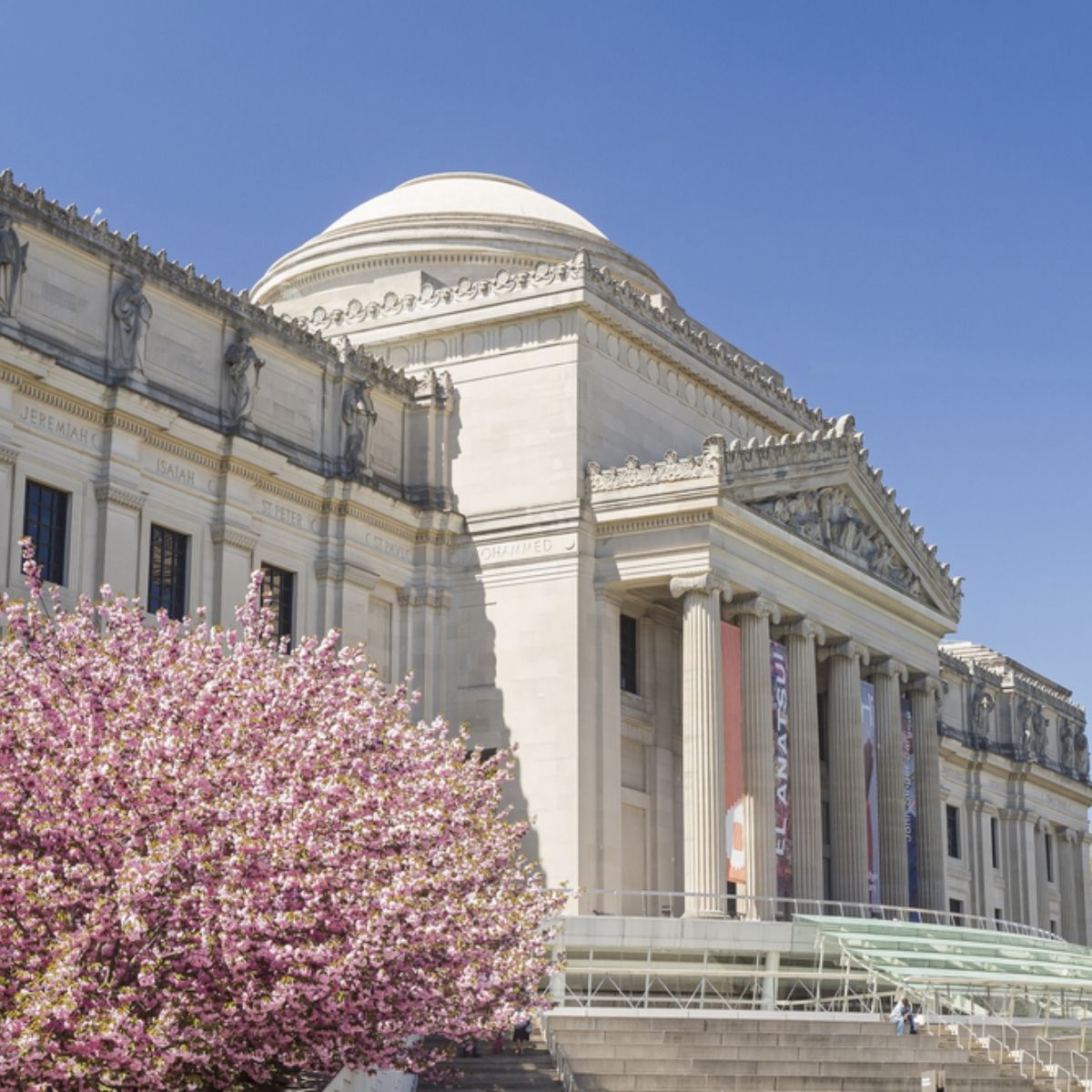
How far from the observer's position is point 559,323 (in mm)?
61531

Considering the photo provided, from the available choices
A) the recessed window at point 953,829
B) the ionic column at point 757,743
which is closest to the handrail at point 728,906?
the ionic column at point 757,743

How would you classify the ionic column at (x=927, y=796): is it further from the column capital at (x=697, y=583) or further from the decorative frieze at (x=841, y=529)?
the column capital at (x=697, y=583)

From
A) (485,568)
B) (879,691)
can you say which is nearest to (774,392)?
(879,691)

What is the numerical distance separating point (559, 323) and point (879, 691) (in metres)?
18.5

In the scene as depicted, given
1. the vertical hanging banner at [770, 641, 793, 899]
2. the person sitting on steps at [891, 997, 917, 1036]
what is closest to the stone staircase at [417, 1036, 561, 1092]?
the person sitting on steps at [891, 997, 917, 1036]

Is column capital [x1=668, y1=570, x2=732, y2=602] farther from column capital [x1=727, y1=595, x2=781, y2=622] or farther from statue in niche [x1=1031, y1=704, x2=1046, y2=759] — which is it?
statue in niche [x1=1031, y1=704, x2=1046, y2=759]

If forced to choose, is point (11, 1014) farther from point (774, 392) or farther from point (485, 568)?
point (774, 392)

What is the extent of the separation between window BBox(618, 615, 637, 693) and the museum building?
0.53ft

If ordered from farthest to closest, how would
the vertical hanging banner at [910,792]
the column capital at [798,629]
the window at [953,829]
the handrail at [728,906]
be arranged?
the window at [953,829], the vertical hanging banner at [910,792], the column capital at [798,629], the handrail at [728,906]

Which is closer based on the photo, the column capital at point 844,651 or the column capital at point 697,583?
the column capital at point 697,583

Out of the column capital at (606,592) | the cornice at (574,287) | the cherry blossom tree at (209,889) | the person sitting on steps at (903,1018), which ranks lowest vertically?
the person sitting on steps at (903,1018)

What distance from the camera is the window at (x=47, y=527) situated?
48469 millimetres

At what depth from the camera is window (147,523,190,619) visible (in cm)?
5203

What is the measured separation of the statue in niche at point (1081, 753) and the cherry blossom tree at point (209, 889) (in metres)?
81.3
